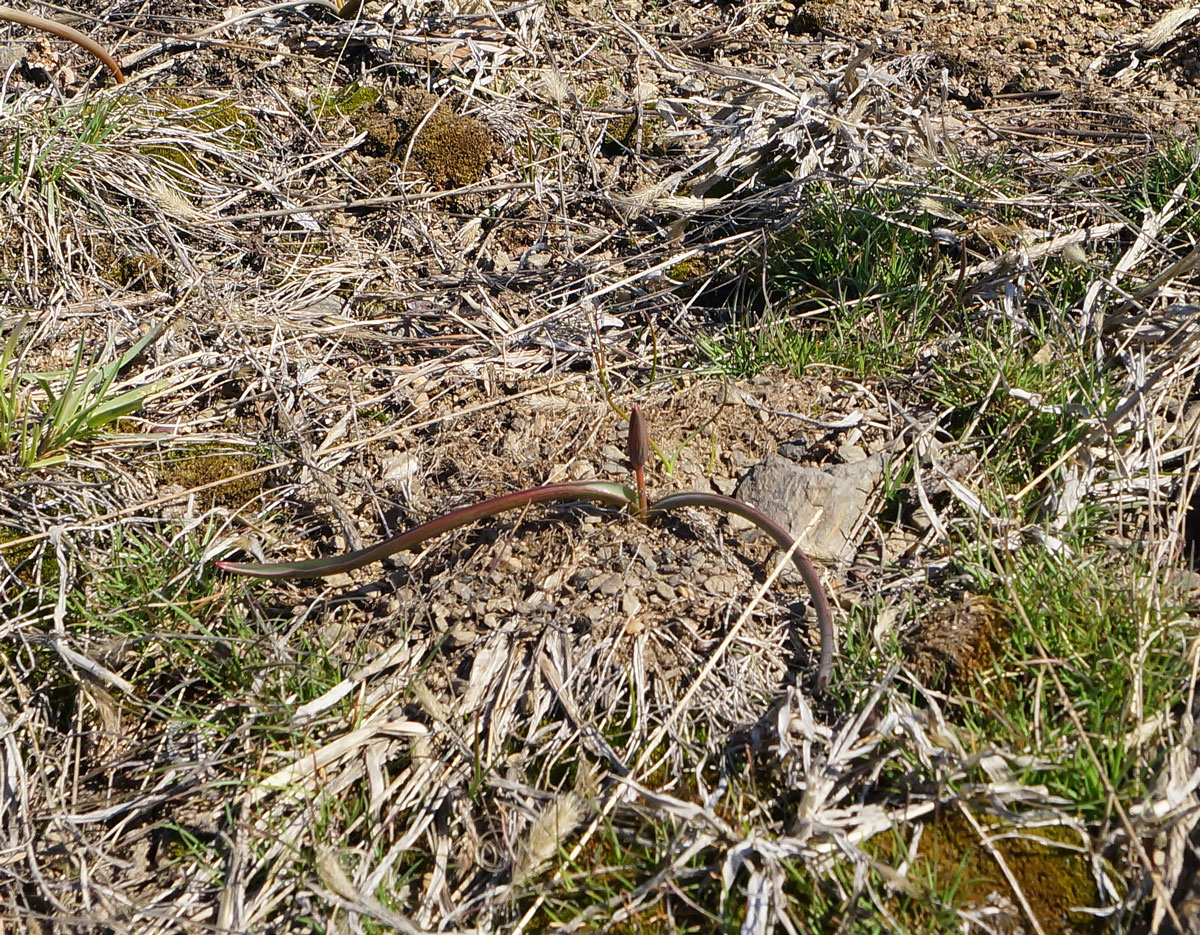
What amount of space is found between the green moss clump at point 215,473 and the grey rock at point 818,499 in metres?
1.27

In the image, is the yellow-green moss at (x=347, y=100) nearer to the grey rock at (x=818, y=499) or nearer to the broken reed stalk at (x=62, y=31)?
the broken reed stalk at (x=62, y=31)

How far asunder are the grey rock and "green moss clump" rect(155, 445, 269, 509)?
1.27m

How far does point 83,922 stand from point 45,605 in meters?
0.76

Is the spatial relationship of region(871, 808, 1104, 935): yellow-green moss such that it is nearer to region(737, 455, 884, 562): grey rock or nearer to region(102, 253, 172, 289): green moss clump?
region(737, 455, 884, 562): grey rock

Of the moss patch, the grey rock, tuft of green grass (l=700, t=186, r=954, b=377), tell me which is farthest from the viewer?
tuft of green grass (l=700, t=186, r=954, b=377)

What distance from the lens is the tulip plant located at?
7.06ft

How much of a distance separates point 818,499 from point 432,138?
2.05 meters

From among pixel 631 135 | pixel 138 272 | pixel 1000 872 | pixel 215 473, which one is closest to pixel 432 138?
pixel 631 135

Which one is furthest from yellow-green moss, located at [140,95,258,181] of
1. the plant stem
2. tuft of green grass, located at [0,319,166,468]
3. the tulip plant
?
the plant stem

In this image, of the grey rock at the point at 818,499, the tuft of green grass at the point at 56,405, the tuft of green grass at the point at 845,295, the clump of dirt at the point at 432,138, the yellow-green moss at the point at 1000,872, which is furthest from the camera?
the clump of dirt at the point at 432,138

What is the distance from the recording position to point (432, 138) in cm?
355

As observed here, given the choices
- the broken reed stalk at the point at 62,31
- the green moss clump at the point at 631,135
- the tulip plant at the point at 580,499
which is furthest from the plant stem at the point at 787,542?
the broken reed stalk at the point at 62,31

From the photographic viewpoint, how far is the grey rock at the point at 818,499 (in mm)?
2299

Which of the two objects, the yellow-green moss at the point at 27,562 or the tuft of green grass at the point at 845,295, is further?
the tuft of green grass at the point at 845,295
